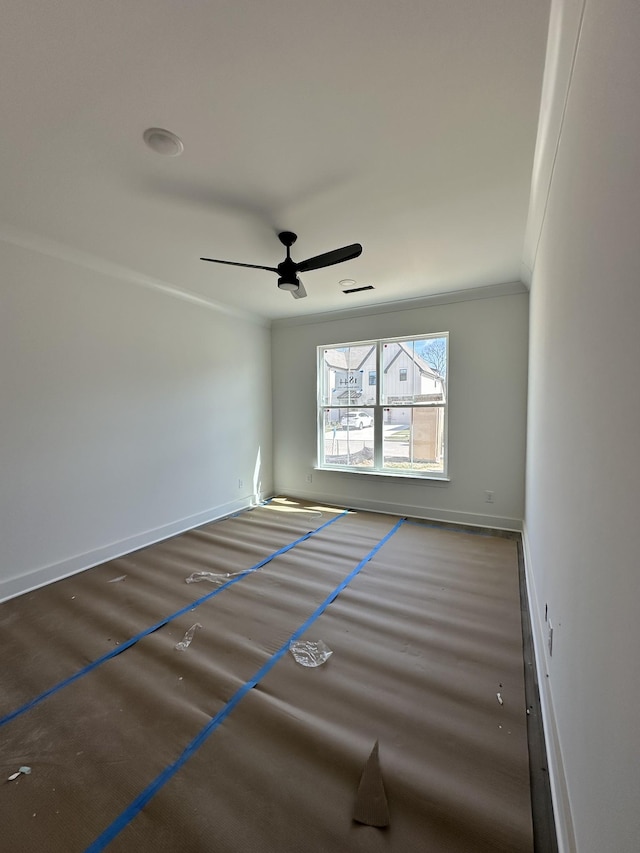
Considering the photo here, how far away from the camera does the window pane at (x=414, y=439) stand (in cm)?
439

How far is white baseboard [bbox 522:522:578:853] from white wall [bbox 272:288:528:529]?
6.35ft

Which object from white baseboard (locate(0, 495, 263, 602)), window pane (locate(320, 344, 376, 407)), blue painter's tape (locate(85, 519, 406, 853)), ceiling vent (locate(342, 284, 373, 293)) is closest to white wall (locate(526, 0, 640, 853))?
blue painter's tape (locate(85, 519, 406, 853))

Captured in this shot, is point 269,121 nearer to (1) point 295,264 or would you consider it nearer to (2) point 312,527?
(1) point 295,264

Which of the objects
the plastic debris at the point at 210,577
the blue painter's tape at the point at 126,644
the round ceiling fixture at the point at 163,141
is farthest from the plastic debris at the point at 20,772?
the round ceiling fixture at the point at 163,141

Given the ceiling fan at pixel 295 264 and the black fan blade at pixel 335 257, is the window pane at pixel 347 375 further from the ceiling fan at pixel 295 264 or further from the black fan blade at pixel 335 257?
the black fan blade at pixel 335 257

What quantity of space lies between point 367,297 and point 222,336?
188cm

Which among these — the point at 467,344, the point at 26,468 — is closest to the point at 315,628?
the point at 26,468

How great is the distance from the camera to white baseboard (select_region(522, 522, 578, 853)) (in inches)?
43.1

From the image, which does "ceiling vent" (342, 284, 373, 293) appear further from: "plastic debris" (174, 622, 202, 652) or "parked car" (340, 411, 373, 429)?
"plastic debris" (174, 622, 202, 652)

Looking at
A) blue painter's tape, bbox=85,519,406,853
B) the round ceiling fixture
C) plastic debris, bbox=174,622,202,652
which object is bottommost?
blue painter's tape, bbox=85,519,406,853

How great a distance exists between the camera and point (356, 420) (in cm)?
496

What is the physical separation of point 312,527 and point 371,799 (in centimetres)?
282

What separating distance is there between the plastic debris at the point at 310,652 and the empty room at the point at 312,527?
0.10 feet

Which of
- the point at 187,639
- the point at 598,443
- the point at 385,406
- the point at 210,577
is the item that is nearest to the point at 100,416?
the point at 210,577
